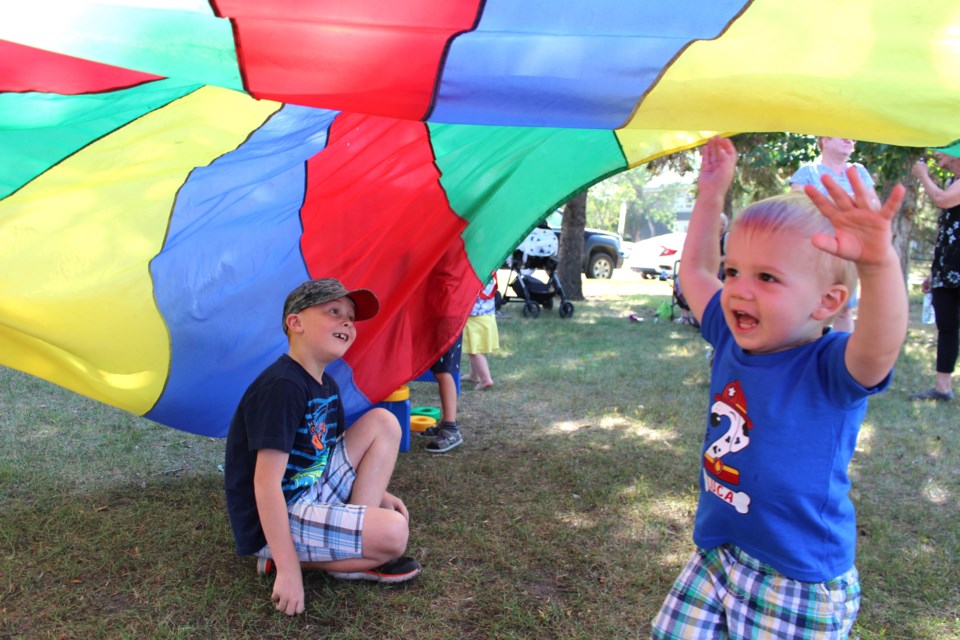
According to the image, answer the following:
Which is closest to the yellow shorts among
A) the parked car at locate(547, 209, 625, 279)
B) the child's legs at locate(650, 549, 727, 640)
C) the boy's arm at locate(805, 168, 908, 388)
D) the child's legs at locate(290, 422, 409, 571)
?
the child's legs at locate(290, 422, 409, 571)

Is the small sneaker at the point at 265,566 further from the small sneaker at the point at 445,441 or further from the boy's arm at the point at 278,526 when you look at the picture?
the small sneaker at the point at 445,441

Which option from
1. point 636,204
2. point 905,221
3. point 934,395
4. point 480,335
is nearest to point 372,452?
point 480,335

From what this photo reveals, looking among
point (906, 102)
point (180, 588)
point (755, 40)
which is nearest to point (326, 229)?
point (180, 588)

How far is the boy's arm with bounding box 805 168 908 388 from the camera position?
1400mm

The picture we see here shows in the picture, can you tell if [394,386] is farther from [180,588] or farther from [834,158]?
[834,158]

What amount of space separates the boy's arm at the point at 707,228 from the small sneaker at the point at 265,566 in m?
1.84

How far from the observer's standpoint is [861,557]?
3207 mm

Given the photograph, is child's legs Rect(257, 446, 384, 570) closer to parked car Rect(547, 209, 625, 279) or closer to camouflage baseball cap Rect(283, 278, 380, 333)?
camouflage baseball cap Rect(283, 278, 380, 333)

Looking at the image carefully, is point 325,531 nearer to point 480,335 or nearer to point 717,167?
point 717,167

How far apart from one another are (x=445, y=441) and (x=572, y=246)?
336 inches

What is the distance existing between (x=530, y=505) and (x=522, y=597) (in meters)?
0.86

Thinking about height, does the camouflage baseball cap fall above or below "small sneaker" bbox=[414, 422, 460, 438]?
above

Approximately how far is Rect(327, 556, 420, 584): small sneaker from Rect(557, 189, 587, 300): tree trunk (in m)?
9.64

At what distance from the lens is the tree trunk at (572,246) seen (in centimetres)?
1235
